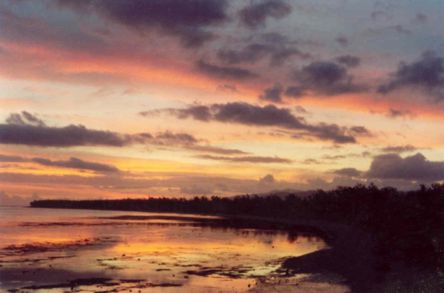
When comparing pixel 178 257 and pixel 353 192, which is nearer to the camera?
pixel 178 257

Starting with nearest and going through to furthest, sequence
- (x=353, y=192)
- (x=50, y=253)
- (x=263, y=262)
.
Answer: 1. (x=263, y=262)
2. (x=50, y=253)
3. (x=353, y=192)

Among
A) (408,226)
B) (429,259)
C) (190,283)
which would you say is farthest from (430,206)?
(190,283)

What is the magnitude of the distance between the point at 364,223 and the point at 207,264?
6126 cm

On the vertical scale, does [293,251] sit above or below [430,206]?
below

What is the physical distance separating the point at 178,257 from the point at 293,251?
15368 millimetres

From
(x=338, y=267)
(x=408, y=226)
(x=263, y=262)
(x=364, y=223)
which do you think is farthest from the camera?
(x=364, y=223)

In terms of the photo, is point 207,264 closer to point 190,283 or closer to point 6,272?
point 190,283

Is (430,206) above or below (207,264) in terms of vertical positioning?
above

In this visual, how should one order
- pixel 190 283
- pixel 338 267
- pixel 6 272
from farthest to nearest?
1. pixel 338 267
2. pixel 6 272
3. pixel 190 283

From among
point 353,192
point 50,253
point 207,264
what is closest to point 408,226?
point 207,264

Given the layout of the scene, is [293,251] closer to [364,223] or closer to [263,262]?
[263,262]

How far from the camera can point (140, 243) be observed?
69.9 metres

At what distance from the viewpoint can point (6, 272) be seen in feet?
136

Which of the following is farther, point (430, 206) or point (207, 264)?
point (430, 206)
